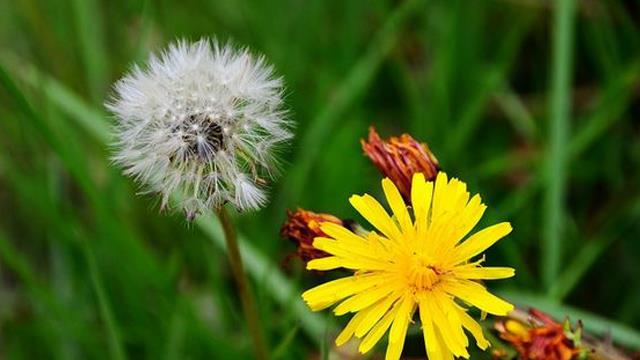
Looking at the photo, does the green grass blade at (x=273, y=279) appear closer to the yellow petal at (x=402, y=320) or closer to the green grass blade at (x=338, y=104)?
the green grass blade at (x=338, y=104)

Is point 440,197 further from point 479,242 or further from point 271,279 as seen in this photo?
point 271,279

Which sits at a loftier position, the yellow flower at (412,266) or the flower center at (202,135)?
the flower center at (202,135)

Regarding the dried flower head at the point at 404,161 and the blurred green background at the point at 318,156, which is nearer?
the dried flower head at the point at 404,161

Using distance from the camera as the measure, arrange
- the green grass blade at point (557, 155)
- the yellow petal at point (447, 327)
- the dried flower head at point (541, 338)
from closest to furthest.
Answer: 1. the yellow petal at point (447, 327)
2. the dried flower head at point (541, 338)
3. the green grass blade at point (557, 155)

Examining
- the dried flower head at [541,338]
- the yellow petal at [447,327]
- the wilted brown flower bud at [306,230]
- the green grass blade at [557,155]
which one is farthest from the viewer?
the green grass blade at [557,155]

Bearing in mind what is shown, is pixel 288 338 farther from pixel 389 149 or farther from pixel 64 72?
pixel 64 72

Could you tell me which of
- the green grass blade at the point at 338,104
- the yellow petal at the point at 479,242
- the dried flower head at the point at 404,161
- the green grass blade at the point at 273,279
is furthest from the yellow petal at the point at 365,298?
the green grass blade at the point at 338,104

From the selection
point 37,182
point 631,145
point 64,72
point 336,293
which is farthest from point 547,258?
point 64,72
